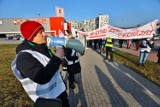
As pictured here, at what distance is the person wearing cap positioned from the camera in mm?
1830

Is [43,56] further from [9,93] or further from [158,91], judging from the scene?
[158,91]

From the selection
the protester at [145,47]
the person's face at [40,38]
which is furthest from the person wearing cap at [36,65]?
the protester at [145,47]

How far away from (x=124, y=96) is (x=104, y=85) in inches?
49.0

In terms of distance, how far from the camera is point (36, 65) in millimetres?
1860

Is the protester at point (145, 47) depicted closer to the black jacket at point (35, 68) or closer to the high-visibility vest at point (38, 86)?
the high-visibility vest at point (38, 86)

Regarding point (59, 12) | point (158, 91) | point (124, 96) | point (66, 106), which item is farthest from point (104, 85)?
point (59, 12)

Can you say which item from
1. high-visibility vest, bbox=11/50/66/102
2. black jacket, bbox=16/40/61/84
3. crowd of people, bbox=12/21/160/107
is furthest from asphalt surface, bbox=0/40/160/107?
black jacket, bbox=16/40/61/84

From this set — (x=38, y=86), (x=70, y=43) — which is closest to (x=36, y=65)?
(x=38, y=86)

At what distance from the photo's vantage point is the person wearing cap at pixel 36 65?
1.83 meters

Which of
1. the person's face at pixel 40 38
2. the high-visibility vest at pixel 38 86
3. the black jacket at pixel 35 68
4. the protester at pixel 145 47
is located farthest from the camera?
the protester at pixel 145 47

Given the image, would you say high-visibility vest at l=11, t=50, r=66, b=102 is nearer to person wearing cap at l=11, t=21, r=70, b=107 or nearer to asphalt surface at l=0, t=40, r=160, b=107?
person wearing cap at l=11, t=21, r=70, b=107

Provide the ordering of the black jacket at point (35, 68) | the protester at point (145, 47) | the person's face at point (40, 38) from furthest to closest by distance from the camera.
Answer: the protester at point (145, 47)
the person's face at point (40, 38)
the black jacket at point (35, 68)

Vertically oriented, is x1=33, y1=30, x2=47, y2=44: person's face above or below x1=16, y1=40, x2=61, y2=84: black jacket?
above

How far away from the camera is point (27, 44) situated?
2.11 metres
